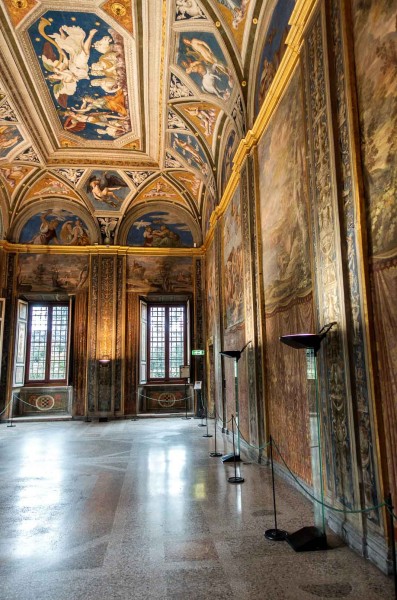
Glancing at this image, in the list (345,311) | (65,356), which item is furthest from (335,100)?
(65,356)

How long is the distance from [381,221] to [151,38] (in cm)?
809

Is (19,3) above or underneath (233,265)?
above

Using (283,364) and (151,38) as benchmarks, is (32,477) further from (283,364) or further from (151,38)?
(151,38)

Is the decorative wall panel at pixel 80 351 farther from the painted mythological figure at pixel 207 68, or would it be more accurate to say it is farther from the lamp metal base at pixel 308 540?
the lamp metal base at pixel 308 540

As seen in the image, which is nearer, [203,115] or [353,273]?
[353,273]

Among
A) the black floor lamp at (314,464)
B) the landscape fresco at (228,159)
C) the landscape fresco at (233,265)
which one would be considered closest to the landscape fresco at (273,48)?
the landscape fresco at (228,159)

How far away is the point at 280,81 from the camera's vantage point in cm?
728

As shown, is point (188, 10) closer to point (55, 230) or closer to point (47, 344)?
point (55, 230)

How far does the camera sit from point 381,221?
421cm

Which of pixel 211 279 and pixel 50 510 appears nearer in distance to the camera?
pixel 50 510

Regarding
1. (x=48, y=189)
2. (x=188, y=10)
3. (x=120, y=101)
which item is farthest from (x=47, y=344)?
(x=188, y=10)

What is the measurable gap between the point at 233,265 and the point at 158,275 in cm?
671

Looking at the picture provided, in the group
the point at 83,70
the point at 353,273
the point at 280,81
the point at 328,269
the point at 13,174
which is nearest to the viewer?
the point at 353,273

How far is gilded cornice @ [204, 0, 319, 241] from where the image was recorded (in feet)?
19.7
